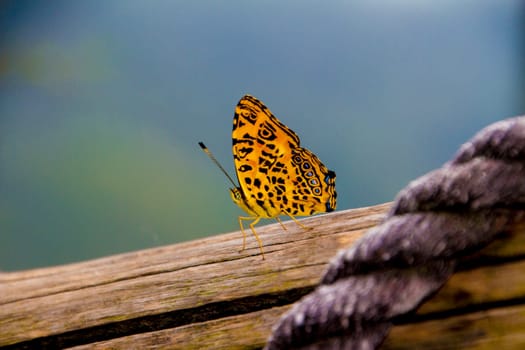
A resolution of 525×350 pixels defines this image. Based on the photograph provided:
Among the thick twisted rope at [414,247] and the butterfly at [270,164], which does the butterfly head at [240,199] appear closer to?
the butterfly at [270,164]

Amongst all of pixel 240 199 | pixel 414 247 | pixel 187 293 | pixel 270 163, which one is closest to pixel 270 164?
pixel 270 163

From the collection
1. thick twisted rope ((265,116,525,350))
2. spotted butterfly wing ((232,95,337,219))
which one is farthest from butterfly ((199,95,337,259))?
thick twisted rope ((265,116,525,350))

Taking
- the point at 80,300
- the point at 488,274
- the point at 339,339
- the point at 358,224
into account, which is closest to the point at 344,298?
the point at 339,339

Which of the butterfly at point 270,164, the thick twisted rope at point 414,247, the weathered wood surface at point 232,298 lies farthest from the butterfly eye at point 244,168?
the thick twisted rope at point 414,247

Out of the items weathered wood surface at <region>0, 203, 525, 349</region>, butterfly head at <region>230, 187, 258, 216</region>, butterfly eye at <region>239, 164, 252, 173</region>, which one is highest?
butterfly eye at <region>239, 164, 252, 173</region>

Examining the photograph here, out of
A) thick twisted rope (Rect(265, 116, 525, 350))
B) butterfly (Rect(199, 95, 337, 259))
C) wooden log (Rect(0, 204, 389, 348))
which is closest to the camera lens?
thick twisted rope (Rect(265, 116, 525, 350))

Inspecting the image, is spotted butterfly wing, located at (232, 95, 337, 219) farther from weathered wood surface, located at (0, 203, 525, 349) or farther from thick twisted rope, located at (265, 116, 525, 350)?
thick twisted rope, located at (265, 116, 525, 350)
